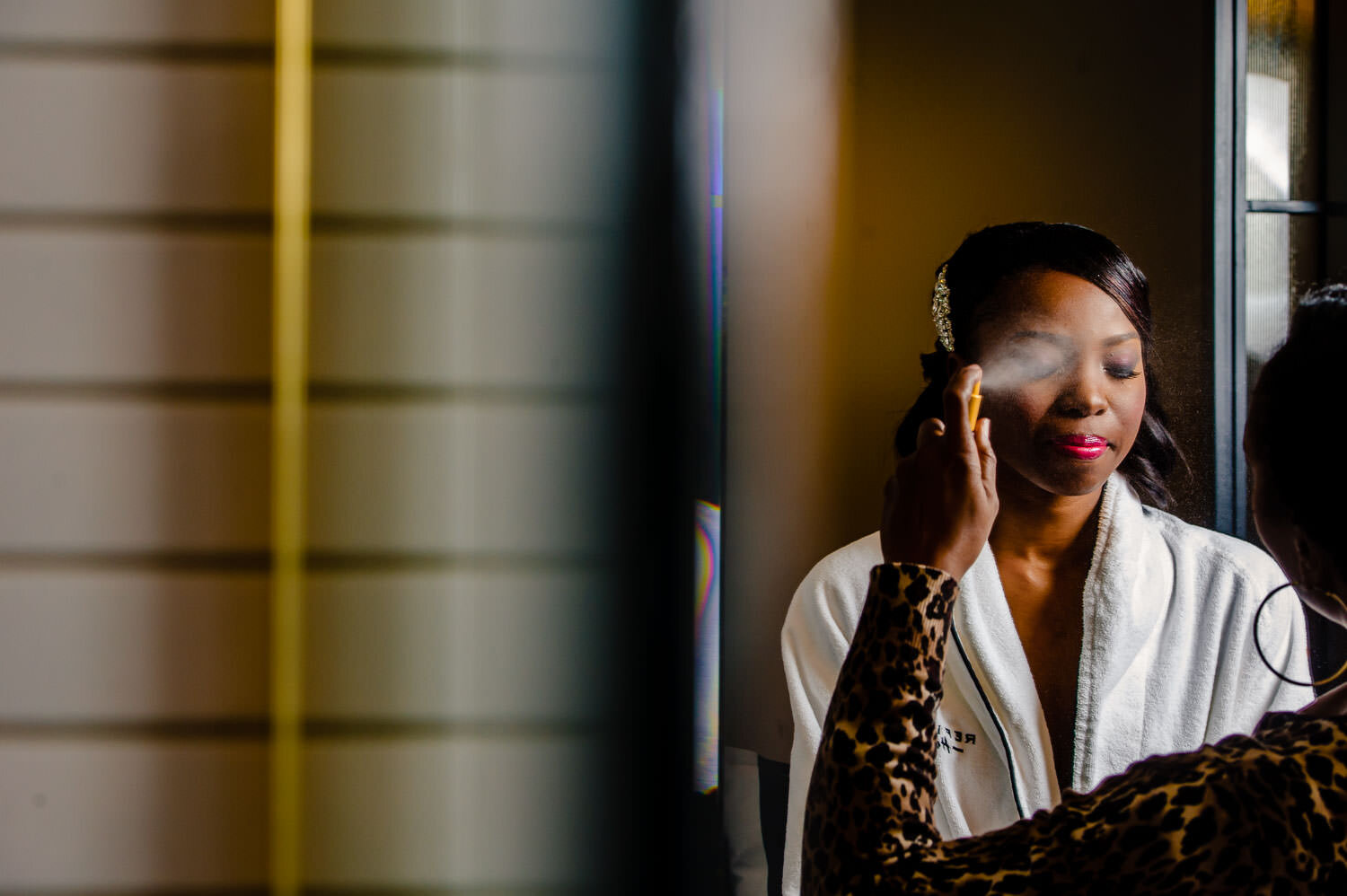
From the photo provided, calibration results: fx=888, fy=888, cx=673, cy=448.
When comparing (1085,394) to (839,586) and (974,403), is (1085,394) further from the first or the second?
(839,586)

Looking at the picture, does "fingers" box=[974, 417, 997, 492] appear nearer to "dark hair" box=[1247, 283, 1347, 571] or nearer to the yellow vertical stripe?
"dark hair" box=[1247, 283, 1347, 571]

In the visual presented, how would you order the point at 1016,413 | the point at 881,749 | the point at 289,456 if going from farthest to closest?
1. the point at 289,456
2. the point at 1016,413
3. the point at 881,749

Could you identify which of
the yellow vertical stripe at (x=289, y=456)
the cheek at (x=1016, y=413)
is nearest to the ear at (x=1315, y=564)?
the cheek at (x=1016, y=413)

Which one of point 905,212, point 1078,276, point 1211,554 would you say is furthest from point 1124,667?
point 905,212

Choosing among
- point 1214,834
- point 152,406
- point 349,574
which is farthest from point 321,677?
point 1214,834

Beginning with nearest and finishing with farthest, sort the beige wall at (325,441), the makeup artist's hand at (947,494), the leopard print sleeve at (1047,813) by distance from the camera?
1. the leopard print sleeve at (1047,813)
2. the makeup artist's hand at (947,494)
3. the beige wall at (325,441)

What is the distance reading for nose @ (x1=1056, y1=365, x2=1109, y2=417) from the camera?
870mm

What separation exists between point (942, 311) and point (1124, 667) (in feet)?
1.30

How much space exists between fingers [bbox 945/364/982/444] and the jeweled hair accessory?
0.03 metres

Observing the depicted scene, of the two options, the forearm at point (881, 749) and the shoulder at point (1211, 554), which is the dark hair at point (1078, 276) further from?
the forearm at point (881, 749)

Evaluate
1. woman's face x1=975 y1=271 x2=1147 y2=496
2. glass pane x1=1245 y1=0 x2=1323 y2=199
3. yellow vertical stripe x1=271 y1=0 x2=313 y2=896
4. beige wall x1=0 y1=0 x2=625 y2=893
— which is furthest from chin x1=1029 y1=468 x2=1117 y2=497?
yellow vertical stripe x1=271 y1=0 x2=313 y2=896

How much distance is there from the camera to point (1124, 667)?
88 centimetres

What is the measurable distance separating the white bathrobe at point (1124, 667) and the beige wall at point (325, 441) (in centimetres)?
42

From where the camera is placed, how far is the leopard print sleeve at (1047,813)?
2.13ft
